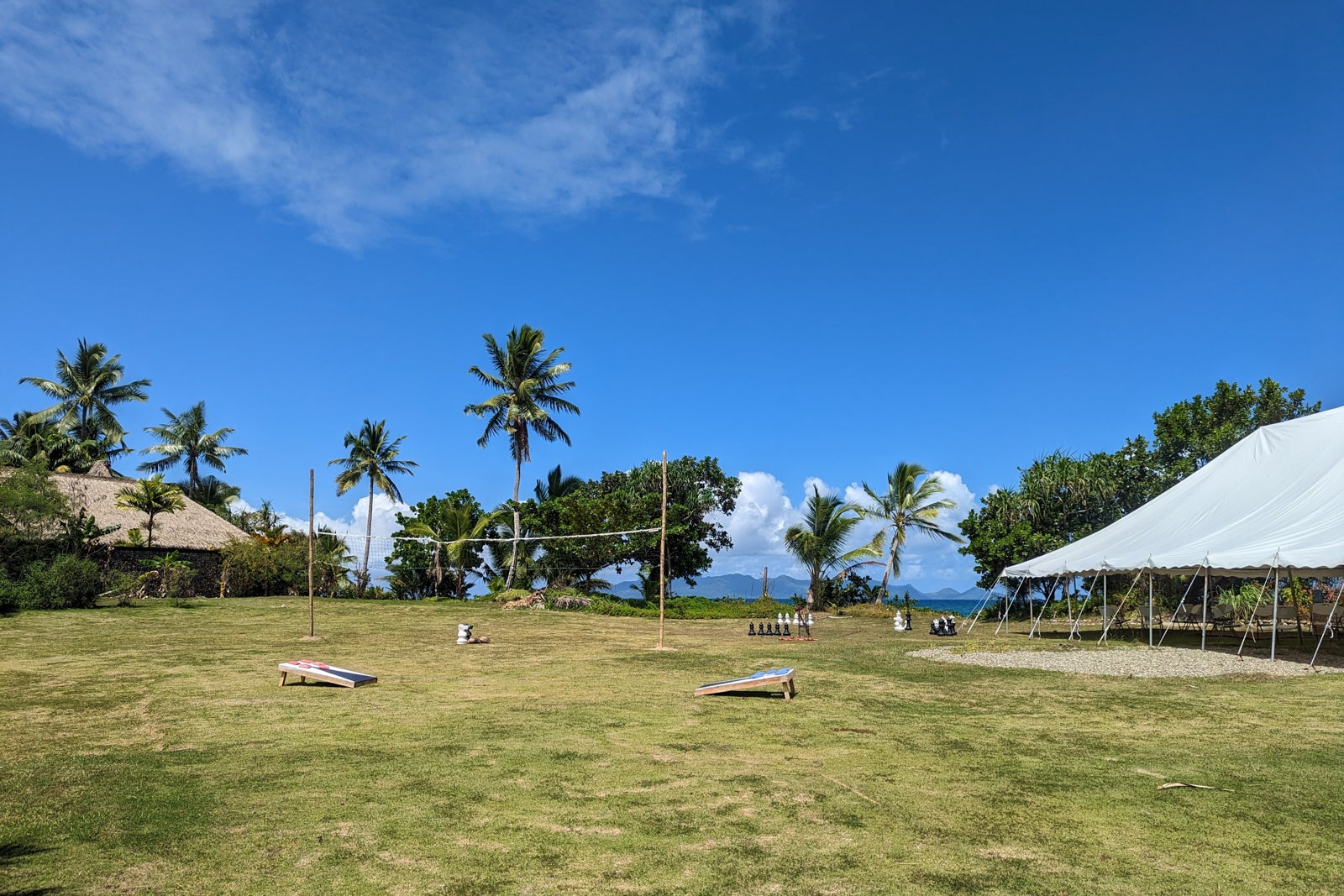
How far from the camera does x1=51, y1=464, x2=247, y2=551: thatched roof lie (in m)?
33.3

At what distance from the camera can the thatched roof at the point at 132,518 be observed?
33312 millimetres

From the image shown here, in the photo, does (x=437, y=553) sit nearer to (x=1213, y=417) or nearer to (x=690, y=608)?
(x=690, y=608)

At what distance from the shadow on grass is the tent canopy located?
17.4m

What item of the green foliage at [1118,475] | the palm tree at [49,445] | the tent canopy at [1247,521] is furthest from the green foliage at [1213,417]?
the palm tree at [49,445]

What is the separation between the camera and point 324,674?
12039 millimetres

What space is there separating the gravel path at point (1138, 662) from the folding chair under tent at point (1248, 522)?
68 cm

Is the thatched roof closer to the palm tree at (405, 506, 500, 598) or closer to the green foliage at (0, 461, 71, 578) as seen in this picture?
the green foliage at (0, 461, 71, 578)

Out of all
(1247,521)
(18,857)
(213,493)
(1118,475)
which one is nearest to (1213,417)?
(1118,475)

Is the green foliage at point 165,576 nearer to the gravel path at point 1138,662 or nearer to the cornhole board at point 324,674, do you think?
the cornhole board at point 324,674

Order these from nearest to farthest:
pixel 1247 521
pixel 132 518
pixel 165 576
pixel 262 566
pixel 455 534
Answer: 1. pixel 1247 521
2. pixel 165 576
3. pixel 132 518
4. pixel 262 566
5. pixel 455 534

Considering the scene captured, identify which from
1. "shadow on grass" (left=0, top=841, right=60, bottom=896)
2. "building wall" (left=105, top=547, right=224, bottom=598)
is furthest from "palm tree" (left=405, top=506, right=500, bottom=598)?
"shadow on grass" (left=0, top=841, right=60, bottom=896)

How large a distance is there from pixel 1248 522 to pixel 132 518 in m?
38.3

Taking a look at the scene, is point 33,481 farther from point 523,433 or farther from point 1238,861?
point 1238,861

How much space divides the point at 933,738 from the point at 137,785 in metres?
7.36
